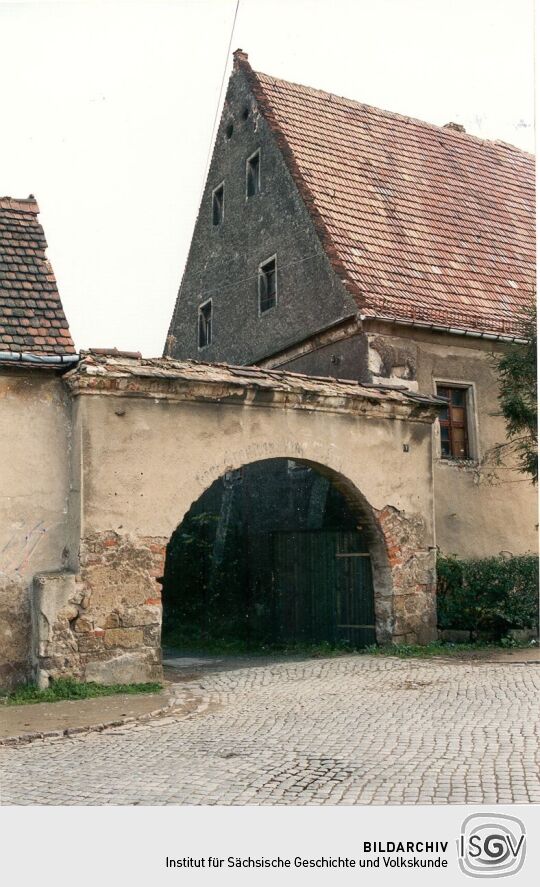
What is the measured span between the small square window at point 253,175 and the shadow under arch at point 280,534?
564 cm

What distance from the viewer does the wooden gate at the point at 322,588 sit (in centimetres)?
1245

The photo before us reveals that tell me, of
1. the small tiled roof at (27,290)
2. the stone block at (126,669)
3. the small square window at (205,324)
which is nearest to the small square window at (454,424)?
the small square window at (205,324)

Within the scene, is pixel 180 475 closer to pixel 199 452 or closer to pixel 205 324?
pixel 199 452

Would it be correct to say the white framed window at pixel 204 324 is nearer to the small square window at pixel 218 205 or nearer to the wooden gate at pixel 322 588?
the small square window at pixel 218 205

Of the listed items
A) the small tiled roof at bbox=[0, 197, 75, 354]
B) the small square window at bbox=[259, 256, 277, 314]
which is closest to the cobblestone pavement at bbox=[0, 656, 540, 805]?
the small tiled roof at bbox=[0, 197, 75, 354]

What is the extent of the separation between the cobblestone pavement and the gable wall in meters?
7.30

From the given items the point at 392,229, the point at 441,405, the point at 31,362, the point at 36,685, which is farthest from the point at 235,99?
the point at 36,685

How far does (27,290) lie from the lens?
1047 cm

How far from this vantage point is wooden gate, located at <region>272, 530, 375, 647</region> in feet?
40.9

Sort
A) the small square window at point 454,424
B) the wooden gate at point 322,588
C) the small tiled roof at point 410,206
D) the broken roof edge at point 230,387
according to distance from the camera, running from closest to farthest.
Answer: the broken roof edge at point 230,387
the wooden gate at point 322,588
the small square window at point 454,424
the small tiled roof at point 410,206

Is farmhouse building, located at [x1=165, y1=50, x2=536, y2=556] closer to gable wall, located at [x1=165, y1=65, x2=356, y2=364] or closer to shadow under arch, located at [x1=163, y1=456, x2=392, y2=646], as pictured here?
gable wall, located at [x1=165, y1=65, x2=356, y2=364]

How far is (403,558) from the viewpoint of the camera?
1191 cm

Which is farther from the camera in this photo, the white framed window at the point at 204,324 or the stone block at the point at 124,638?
the white framed window at the point at 204,324
